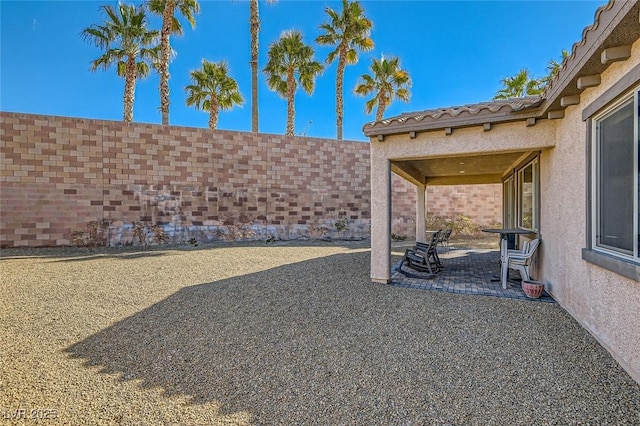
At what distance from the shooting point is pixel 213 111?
1856 cm

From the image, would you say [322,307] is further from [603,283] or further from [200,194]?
[200,194]

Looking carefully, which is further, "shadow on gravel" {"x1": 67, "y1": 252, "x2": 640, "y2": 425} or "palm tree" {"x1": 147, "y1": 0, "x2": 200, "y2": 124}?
"palm tree" {"x1": 147, "y1": 0, "x2": 200, "y2": 124}

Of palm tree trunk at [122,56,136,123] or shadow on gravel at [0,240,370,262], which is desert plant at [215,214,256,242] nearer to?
shadow on gravel at [0,240,370,262]

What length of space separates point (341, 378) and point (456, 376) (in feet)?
3.37

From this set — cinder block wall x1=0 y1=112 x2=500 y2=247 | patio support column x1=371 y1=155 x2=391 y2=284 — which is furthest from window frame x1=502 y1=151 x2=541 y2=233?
cinder block wall x1=0 y1=112 x2=500 y2=247

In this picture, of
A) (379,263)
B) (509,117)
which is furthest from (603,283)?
(379,263)

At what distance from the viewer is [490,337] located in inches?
145

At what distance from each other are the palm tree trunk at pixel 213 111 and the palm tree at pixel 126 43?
3.65 m

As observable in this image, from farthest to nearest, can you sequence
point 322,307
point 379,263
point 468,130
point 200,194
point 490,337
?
point 200,194
point 379,263
point 468,130
point 322,307
point 490,337

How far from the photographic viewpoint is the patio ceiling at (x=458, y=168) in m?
7.05

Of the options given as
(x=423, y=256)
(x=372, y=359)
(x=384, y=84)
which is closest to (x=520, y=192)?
(x=423, y=256)

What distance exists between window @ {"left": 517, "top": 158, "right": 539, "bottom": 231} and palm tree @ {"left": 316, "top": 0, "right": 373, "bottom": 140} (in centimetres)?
1327

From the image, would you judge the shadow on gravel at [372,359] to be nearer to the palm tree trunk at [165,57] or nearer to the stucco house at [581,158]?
the stucco house at [581,158]

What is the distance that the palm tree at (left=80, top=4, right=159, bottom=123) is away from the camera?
A: 14.0 m
